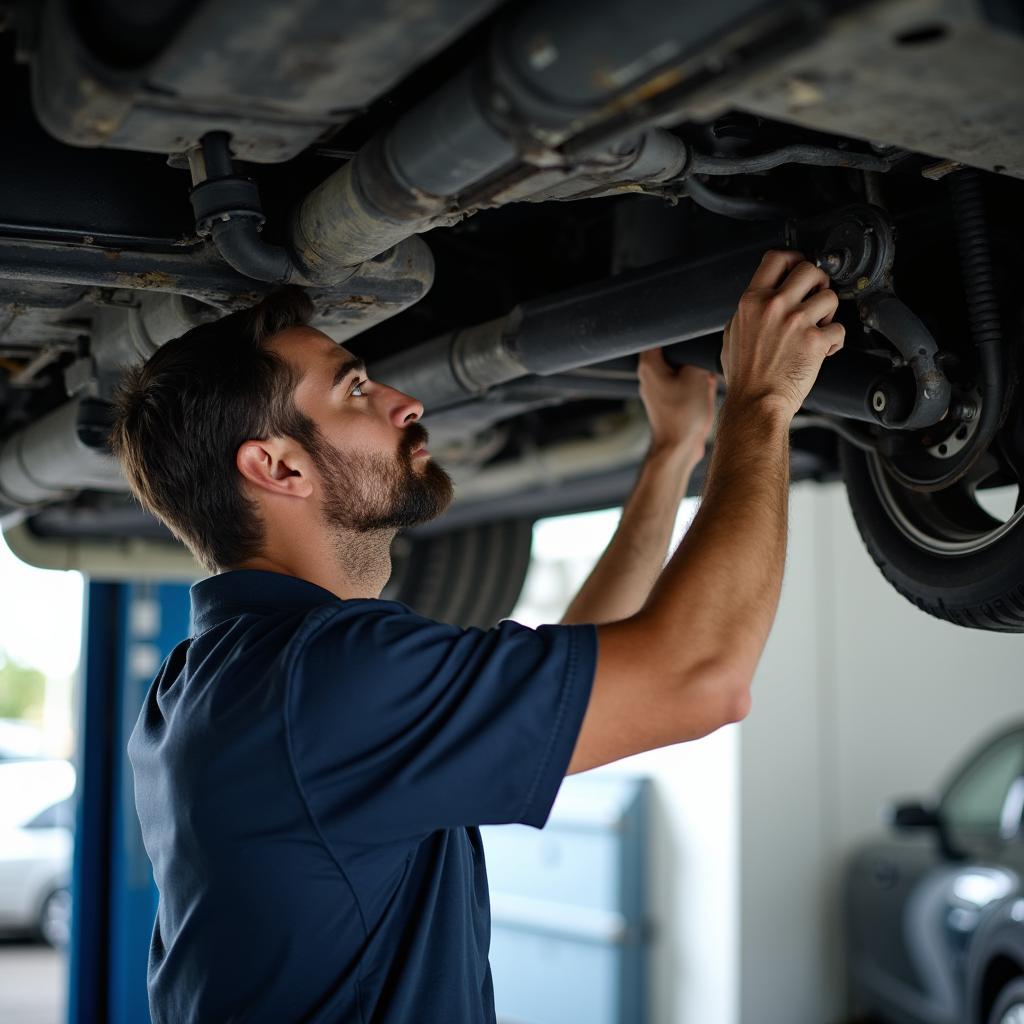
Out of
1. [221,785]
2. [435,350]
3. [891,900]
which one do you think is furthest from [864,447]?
[891,900]

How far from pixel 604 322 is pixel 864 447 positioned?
1.28 feet

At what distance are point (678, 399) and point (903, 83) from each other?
0.94 metres

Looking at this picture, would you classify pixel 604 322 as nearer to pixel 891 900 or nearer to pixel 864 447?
pixel 864 447

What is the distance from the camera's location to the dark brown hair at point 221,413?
4.83 feet

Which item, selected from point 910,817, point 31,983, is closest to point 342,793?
point 910,817

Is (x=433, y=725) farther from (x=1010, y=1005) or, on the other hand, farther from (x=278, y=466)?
(x=1010, y=1005)

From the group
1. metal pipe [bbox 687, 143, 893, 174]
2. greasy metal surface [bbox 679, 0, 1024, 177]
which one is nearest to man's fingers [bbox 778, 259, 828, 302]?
metal pipe [bbox 687, 143, 893, 174]

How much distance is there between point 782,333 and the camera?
4.22 feet

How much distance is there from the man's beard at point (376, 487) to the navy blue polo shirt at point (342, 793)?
0.63 ft

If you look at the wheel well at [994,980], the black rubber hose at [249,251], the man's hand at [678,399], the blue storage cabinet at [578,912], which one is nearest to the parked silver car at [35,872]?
the blue storage cabinet at [578,912]

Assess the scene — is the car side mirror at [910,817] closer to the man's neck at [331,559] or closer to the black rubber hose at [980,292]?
the black rubber hose at [980,292]

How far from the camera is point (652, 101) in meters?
0.92

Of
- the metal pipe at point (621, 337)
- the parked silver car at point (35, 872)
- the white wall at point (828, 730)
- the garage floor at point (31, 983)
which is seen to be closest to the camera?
the metal pipe at point (621, 337)

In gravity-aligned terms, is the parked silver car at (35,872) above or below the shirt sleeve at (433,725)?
below
